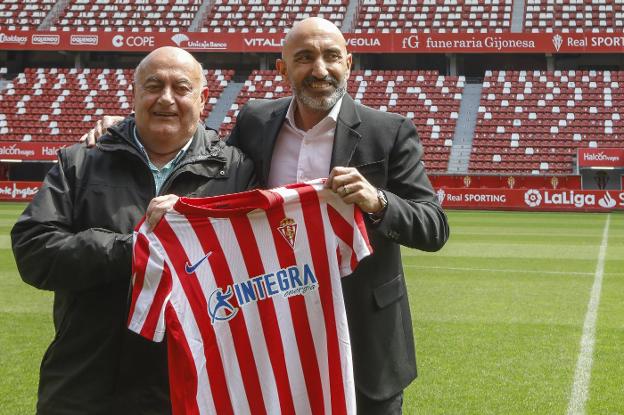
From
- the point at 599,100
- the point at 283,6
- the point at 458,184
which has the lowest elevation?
the point at 458,184

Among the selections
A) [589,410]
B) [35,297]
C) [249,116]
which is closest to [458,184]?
[35,297]

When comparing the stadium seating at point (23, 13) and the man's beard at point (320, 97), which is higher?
the stadium seating at point (23, 13)

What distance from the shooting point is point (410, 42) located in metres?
32.9

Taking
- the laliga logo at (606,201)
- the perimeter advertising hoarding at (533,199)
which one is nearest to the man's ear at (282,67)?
the perimeter advertising hoarding at (533,199)

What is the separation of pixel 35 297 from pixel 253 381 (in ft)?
21.3

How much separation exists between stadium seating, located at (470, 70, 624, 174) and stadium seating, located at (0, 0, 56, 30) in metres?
22.3

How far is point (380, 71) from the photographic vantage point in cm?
3450

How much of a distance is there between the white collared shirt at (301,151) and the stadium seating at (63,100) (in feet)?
99.5

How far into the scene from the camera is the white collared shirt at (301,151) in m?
2.67

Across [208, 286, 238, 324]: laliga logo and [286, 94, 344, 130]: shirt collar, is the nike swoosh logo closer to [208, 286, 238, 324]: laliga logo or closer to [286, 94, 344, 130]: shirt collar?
[208, 286, 238, 324]: laliga logo

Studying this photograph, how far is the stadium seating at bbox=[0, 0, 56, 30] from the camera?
37.8 metres

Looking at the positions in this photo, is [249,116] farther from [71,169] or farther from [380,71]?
[380,71]

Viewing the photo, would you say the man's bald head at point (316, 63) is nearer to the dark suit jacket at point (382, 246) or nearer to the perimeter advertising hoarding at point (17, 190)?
the dark suit jacket at point (382, 246)

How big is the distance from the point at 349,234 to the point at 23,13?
132 feet
